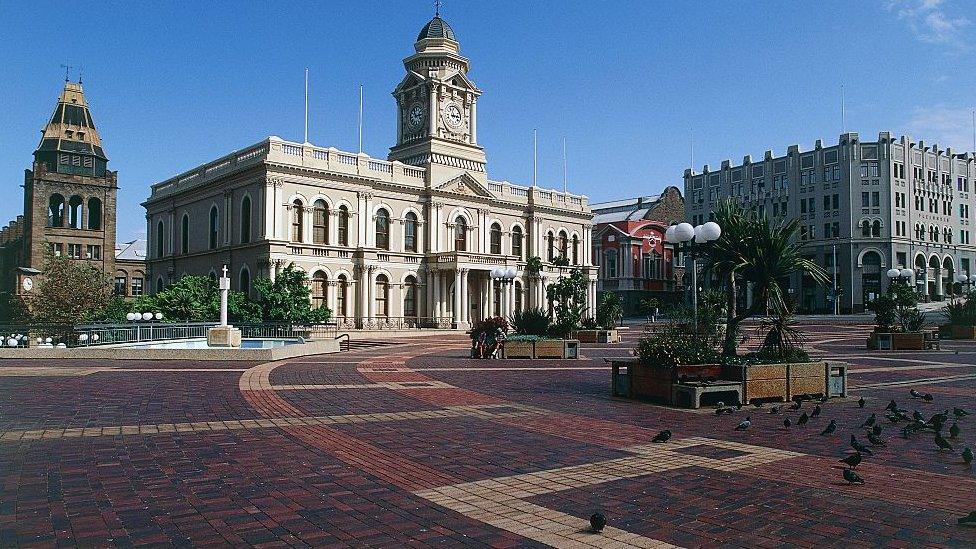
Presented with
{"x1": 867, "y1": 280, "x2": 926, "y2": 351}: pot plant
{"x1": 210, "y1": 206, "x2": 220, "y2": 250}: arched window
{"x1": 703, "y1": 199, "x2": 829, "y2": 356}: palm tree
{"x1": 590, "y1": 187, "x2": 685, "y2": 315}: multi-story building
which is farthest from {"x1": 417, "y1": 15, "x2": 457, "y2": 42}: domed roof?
{"x1": 703, "y1": 199, "x2": 829, "y2": 356}: palm tree

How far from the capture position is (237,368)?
762 inches

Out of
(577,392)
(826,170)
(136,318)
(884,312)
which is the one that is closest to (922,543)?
(577,392)

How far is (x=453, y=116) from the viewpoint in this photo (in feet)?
195

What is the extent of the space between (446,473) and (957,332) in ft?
128

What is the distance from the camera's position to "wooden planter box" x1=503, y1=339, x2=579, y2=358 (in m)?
23.9

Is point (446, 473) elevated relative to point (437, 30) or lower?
lower

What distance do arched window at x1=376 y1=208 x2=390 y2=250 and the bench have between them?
40.9 meters

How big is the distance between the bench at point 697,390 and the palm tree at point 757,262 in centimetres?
148

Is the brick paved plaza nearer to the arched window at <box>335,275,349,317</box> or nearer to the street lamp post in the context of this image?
the street lamp post

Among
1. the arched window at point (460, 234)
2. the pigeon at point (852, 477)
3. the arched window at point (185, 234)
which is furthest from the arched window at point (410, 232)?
the pigeon at point (852, 477)

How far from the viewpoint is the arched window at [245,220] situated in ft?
156

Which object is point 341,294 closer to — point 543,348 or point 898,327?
point 543,348

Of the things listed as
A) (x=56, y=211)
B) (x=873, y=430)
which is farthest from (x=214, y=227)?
(x=873, y=430)

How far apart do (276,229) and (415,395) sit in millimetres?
34028
